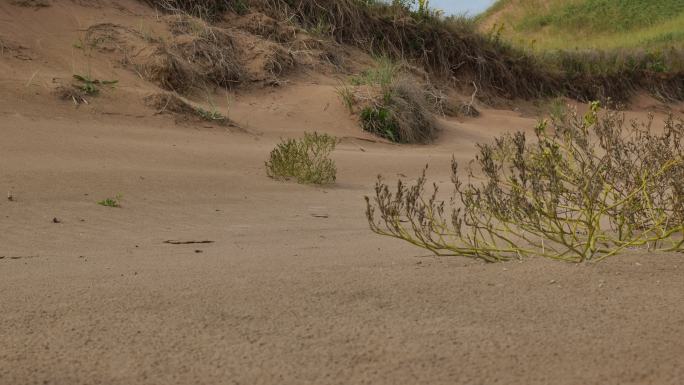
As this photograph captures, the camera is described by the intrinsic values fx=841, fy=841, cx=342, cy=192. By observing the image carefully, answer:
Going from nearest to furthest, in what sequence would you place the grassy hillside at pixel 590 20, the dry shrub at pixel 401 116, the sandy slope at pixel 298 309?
the sandy slope at pixel 298 309 → the dry shrub at pixel 401 116 → the grassy hillside at pixel 590 20

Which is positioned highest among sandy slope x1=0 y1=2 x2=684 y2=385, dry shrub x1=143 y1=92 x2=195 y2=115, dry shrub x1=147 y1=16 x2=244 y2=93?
dry shrub x1=147 y1=16 x2=244 y2=93

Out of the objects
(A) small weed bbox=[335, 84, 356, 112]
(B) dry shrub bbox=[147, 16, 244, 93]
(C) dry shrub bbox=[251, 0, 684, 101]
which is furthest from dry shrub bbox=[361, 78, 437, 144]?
(C) dry shrub bbox=[251, 0, 684, 101]

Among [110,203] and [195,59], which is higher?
[195,59]

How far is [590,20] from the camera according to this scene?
98.0 feet

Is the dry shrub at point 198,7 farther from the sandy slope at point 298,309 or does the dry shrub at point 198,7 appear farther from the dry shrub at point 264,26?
the sandy slope at point 298,309

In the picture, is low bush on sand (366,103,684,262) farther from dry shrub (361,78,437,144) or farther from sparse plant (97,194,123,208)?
dry shrub (361,78,437,144)

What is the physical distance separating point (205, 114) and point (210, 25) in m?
2.86

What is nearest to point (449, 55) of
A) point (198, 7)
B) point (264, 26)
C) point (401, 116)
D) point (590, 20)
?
point (264, 26)

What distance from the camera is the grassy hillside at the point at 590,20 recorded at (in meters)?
28.9

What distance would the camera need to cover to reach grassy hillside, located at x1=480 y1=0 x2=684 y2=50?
2894 centimetres

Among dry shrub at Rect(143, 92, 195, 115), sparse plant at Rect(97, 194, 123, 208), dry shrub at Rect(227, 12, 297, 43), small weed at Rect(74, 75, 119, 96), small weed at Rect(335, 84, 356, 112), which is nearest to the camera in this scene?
sparse plant at Rect(97, 194, 123, 208)

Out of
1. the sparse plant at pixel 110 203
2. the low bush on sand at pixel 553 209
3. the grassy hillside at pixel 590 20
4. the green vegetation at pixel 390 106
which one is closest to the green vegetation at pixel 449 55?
the green vegetation at pixel 390 106

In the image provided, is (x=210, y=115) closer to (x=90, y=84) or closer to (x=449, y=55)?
(x=90, y=84)

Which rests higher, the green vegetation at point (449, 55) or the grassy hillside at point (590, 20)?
the grassy hillside at point (590, 20)
